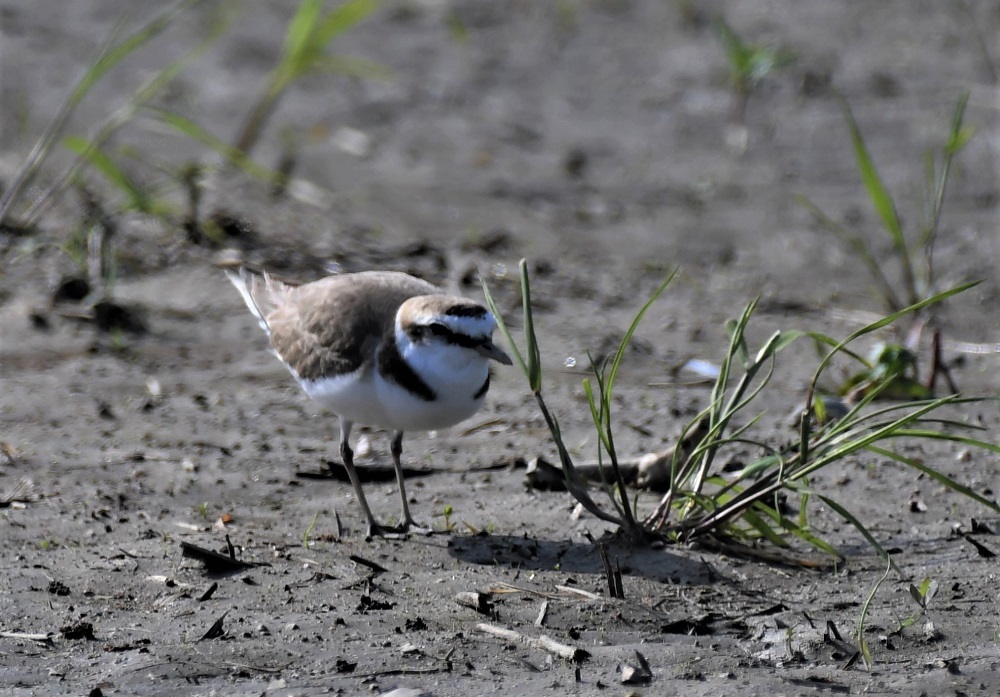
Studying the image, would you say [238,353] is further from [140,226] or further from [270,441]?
[140,226]

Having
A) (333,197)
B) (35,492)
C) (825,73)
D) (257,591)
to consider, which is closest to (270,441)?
(35,492)

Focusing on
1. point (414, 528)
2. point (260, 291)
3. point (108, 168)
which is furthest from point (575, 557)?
point (108, 168)

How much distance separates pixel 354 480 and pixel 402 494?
0.19 meters

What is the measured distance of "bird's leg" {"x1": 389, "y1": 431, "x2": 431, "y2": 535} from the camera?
4797 mm

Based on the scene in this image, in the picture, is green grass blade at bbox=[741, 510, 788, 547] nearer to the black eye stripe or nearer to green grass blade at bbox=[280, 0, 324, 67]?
the black eye stripe

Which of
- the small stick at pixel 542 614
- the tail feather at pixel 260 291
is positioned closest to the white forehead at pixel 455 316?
the small stick at pixel 542 614

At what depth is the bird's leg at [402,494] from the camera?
189 inches

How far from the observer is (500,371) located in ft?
21.0

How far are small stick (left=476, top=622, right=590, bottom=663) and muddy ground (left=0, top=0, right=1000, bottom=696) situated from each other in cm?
3

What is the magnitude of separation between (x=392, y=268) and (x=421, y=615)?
3.40m

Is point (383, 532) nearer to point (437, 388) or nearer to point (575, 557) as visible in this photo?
point (437, 388)

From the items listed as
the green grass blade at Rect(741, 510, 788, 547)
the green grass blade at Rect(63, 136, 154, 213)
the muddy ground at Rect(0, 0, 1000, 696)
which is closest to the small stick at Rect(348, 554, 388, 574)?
the muddy ground at Rect(0, 0, 1000, 696)

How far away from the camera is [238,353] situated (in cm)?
657

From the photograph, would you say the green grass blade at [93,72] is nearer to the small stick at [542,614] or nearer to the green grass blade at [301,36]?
the green grass blade at [301,36]
